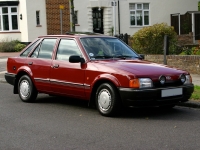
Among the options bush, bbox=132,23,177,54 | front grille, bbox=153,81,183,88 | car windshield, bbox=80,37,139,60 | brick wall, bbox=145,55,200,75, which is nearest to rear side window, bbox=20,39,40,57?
car windshield, bbox=80,37,139,60

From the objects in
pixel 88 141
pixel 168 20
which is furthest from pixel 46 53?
pixel 168 20

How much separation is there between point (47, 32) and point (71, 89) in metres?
25.2

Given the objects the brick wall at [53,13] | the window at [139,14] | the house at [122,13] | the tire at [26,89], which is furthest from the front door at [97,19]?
the tire at [26,89]

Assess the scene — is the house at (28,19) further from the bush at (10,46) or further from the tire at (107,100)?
the tire at (107,100)

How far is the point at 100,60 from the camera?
9055 millimetres

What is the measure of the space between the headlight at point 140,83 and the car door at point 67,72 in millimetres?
1274

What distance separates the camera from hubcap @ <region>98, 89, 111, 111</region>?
333 inches

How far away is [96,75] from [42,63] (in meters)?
1.85

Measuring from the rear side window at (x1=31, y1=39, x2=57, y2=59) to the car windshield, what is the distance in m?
0.93

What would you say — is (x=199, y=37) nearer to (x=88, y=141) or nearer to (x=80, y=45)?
(x=80, y=45)

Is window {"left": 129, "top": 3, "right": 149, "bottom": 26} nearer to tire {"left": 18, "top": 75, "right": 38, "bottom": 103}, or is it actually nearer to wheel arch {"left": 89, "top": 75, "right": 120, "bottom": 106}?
tire {"left": 18, "top": 75, "right": 38, "bottom": 103}

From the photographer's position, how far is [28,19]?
3294cm

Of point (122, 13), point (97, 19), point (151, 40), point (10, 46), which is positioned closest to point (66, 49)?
point (151, 40)

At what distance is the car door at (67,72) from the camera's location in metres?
9.09
